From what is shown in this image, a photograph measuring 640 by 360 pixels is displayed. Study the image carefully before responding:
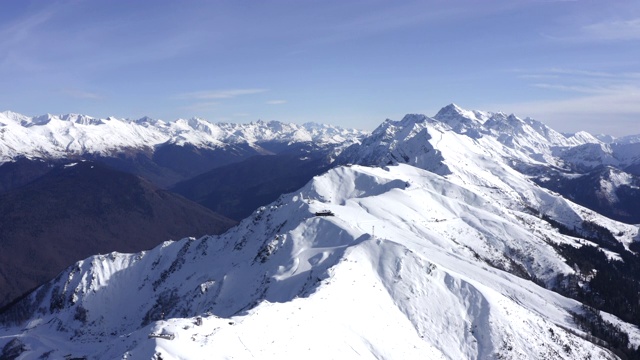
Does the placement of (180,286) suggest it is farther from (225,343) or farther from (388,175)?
(388,175)

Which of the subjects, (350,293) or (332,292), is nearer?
(332,292)

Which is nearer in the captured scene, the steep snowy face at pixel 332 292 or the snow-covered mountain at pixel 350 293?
the steep snowy face at pixel 332 292

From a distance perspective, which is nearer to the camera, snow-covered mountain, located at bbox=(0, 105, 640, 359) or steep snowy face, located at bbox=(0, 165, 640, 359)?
steep snowy face, located at bbox=(0, 165, 640, 359)

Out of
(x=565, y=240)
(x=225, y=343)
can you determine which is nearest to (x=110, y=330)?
(x=225, y=343)

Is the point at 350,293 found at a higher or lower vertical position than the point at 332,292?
lower
